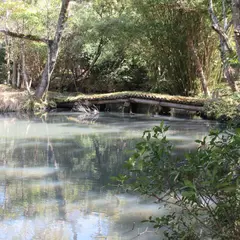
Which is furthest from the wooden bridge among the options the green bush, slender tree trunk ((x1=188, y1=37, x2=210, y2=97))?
the green bush

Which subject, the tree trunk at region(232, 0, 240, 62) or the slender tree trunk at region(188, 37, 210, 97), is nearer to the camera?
the tree trunk at region(232, 0, 240, 62)

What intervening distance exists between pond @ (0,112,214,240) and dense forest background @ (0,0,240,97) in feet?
11.5

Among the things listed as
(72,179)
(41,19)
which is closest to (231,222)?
(72,179)

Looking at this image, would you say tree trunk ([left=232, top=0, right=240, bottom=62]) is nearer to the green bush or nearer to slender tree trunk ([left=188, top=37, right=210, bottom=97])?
the green bush

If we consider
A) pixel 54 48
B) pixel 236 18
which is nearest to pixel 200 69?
pixel 54 48

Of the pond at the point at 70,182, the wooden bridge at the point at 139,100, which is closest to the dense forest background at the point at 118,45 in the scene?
the wooden bridge at the point at 139,100

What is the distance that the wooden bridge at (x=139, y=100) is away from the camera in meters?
12.0

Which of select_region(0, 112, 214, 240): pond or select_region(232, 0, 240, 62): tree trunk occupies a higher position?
select_region(232, 0, 240, 62): tree trunk

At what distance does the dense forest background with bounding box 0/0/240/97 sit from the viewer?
12877mm

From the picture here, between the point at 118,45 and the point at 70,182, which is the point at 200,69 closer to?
the point at 118,45

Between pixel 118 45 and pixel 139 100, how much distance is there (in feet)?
9.50

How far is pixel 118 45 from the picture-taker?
15.2 metres

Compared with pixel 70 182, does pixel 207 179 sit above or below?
above

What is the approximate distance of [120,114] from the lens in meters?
13.7
